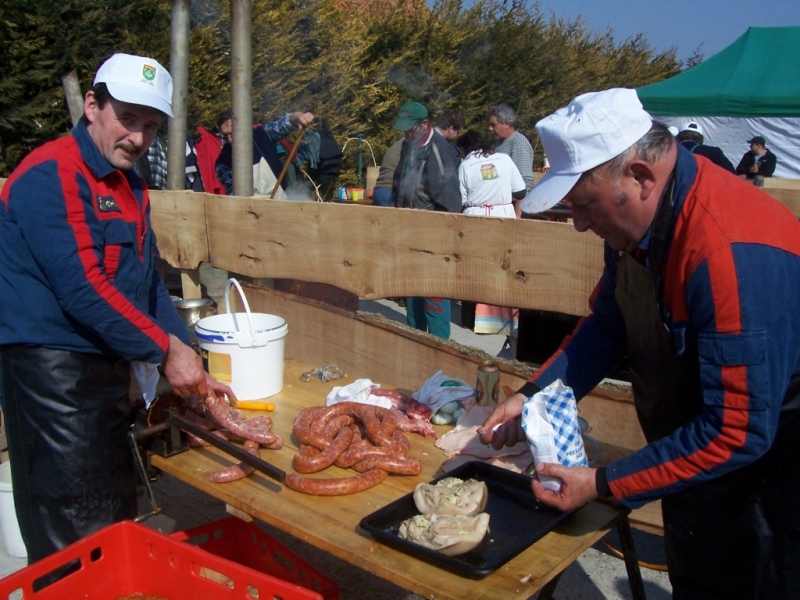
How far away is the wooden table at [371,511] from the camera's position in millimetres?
1903

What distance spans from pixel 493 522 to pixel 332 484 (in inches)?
21.7

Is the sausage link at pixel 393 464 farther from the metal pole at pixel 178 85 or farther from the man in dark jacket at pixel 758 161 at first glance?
the man in dark jacket at pixel 758 161

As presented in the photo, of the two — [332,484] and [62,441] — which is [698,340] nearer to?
[332,484]

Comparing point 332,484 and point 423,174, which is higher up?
point 423,174

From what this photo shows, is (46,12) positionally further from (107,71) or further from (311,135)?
(107,71)

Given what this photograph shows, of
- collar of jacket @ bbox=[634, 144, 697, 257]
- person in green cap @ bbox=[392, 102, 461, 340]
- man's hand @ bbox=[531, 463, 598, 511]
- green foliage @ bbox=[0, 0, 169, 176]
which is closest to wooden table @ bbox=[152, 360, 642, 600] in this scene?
man's hand @ bbox=[531, 463, 598, 511]

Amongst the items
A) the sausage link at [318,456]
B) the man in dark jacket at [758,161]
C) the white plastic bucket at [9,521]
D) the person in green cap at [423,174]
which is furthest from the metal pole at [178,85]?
the man in dark jacket at [758,161]

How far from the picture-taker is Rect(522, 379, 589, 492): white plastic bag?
2.20 metres

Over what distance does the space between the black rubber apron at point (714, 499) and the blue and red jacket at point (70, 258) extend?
5.71ft

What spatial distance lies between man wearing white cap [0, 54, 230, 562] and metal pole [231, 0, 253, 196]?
307 centimetres

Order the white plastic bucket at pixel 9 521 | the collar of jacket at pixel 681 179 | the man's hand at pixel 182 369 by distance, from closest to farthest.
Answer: the collar of jacket at pixel 681 179, the man's hand at pixel 182 369, the white plastic bucket at pixel 9 521

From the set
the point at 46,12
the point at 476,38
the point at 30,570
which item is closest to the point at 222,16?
the point at 46,12

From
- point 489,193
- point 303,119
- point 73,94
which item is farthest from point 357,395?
point 73,94

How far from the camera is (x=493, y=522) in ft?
7.38
